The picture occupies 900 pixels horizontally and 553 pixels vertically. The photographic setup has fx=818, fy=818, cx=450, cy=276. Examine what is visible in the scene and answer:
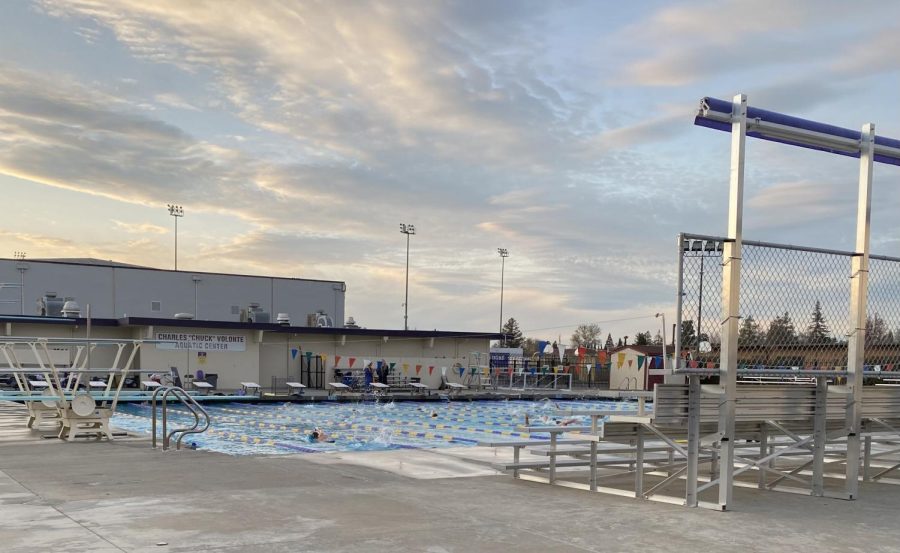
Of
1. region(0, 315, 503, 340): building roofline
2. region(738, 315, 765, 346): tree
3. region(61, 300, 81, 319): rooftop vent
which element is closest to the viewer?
region(738, 315, 765, 346): tree

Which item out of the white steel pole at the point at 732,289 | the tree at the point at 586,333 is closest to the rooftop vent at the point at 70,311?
the white steel pole at the point at 732,289

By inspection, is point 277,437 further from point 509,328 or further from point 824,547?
point 509,328

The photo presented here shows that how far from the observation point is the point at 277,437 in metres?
18.9

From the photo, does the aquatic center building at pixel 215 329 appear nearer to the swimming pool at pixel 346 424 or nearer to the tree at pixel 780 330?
the swimming pool at pixel 346 424

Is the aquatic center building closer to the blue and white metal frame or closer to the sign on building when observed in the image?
the sign on building

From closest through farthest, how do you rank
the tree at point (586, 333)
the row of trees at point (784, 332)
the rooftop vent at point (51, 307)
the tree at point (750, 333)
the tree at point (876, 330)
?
1. the row of trees at point (784, 332)
2. the tree at point (750, 333)
3. the tree at point (876, 330)
4. the rooftop vent at point (51, 307)
5. the tree at point (586, 333)

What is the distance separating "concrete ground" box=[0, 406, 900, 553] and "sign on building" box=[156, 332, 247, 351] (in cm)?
2560

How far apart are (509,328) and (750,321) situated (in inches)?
5439

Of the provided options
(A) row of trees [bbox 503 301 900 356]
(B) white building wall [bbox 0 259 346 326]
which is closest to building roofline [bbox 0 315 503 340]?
(B) white building wall [bbox 0 259 346 326]

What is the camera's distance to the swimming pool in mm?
17344

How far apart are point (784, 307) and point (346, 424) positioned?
15934mm

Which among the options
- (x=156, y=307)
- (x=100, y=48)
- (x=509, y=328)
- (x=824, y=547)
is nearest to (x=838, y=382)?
(x=824, y=547)

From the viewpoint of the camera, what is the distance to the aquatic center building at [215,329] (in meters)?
35.9

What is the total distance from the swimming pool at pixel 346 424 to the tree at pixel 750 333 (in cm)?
530
